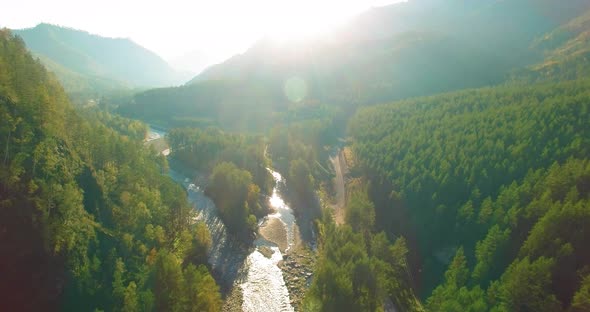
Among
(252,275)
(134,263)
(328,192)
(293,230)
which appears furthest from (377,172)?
→ (134,263)

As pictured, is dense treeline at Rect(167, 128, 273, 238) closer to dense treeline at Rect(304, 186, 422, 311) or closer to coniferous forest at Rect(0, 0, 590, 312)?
coniferous forest at Rect(0, 0, 590, 312)

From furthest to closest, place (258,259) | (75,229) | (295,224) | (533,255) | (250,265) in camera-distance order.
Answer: (295,224)
(258,259)
(250,265)
(533,255)
(75,229)

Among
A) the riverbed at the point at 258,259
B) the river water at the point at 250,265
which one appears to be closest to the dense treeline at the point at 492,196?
the riverbed at the point at 258,259

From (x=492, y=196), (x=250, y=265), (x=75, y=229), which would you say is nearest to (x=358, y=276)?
(x=250, y=265)

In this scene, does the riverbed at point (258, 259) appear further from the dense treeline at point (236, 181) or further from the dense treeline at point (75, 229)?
the dense treeline at point (75, 229)

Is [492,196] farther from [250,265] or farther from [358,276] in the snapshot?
[250,265]
